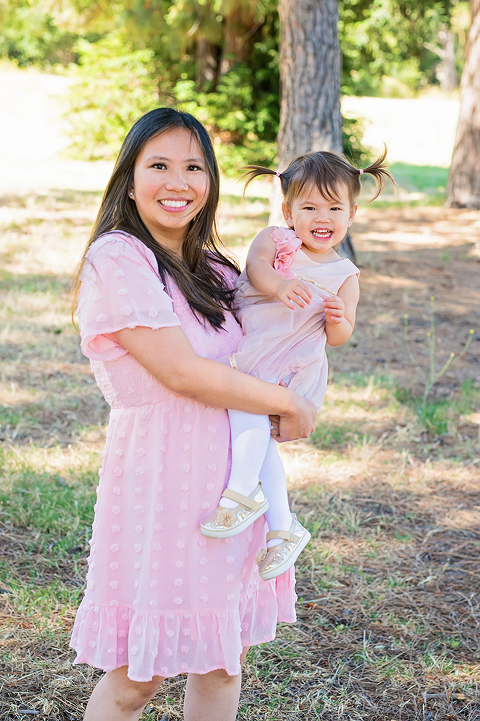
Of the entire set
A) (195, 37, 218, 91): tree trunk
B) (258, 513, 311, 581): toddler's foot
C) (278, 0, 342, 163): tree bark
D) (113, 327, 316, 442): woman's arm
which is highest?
→ (195, 37, 218, 91): tree trunk

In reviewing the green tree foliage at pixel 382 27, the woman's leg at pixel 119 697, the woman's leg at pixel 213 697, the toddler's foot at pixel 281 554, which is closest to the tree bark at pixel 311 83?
the toddler's foot at pixel 281 554

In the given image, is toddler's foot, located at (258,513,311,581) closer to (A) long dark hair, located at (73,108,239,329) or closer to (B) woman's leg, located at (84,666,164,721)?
(B) woman's leg, located at (84,666,164,721)

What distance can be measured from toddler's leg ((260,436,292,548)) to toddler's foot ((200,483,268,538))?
0.11 m

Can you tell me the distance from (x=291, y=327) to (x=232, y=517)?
532 mm

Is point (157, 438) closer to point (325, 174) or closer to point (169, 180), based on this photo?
point (169, 180)

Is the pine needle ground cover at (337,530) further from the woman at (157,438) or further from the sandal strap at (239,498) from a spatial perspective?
the sandal strap at (239,498)

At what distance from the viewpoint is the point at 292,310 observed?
192 centimetres

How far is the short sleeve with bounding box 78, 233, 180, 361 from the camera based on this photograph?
1593 millimetres

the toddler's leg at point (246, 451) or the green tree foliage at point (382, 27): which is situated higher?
the green tree foliage at point (382, 27)

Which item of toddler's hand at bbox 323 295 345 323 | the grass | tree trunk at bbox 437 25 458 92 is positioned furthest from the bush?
tree trunk at bbox 437 25 458 92

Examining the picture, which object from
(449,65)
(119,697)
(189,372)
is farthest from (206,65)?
(449,65)

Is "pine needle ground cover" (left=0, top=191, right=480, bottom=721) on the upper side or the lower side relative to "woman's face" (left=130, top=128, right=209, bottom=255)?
lower

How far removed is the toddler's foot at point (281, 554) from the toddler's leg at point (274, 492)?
1.1 inches

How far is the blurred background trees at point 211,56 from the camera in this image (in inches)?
465
